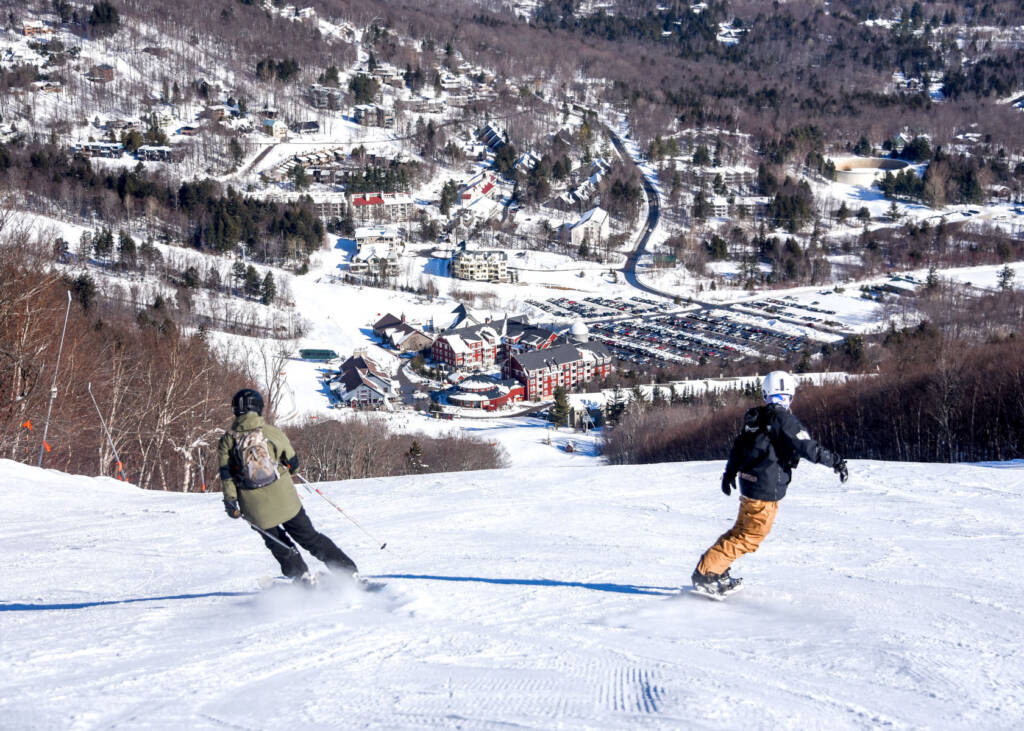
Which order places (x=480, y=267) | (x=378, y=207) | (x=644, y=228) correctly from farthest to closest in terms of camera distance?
1. (x=644, y=228)
2. (x=378, y=207)
3. (x=480, y=267)

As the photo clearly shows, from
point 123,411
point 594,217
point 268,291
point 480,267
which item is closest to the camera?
point 123,411

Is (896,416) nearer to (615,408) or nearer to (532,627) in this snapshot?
(615,408)

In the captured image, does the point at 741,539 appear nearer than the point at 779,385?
No

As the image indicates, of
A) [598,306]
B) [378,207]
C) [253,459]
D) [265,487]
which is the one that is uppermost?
[378,207]

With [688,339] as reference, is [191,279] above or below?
above

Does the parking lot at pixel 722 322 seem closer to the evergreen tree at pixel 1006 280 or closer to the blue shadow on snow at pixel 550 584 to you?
the evergreen tree at pixel 1006 280

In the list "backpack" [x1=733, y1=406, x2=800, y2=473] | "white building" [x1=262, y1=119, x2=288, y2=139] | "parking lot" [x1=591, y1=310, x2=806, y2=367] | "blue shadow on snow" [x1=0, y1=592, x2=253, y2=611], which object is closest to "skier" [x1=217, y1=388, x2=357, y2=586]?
"blue shadow on snow" [x1=0, y1=592, x2=253, y2=611]

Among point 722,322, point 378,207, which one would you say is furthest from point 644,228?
point 722,322

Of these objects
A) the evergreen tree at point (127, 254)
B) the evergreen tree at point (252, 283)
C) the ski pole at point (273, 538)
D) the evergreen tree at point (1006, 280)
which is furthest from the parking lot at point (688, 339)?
the ski pole at point (273, 538)

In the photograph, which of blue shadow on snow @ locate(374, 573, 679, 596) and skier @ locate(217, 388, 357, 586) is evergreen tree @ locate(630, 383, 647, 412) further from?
skier @ locate(217, 388, 357, 586)
